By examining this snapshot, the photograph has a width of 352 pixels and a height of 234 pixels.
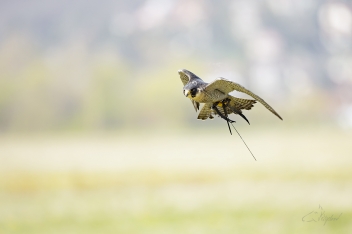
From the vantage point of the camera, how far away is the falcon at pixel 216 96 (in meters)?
2.44

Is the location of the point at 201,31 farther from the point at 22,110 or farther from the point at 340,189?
the point at 340,189

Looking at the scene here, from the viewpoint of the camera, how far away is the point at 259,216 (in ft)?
26.0

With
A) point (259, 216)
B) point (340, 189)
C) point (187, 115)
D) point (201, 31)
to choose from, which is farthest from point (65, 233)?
point (201, 31)

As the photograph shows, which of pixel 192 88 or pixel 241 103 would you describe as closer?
pixel 192 88

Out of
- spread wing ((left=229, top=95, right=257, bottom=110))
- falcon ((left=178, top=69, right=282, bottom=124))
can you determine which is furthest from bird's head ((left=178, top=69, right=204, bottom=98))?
spread wing ((left=229, top=95, right=257, bottom=110))

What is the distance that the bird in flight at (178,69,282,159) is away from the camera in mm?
2441

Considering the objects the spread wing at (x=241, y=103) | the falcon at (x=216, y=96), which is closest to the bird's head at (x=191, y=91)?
the falcon at (x=216, y=96)

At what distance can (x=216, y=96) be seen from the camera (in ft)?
8.35

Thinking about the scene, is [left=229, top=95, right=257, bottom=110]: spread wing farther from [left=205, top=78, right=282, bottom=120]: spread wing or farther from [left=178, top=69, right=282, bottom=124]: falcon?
[left=205, top=78, right=282, bottom=120]: spread wing

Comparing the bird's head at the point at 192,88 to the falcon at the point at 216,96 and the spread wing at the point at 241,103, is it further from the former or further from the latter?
the spread wing at the point at 241,103

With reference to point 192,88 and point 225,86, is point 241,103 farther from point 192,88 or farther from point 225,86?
point 192,88

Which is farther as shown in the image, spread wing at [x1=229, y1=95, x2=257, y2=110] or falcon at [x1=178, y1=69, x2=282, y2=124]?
spread wing at [x1=229, y1=95, x2=257, y2=110]

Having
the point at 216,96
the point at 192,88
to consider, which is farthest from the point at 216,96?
the point at 192,88

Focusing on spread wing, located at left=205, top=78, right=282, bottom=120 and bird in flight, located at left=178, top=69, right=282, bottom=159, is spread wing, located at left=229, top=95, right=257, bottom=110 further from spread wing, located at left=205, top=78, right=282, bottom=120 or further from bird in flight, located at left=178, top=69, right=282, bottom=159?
spread wing, located at left=205, top=78, right=282, bottom=120
